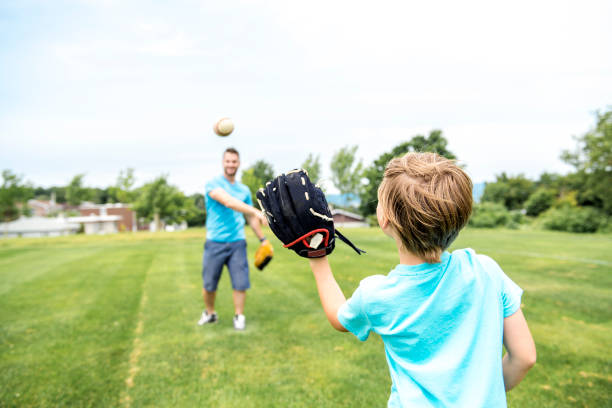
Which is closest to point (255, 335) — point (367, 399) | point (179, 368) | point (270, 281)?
point (179, 368)

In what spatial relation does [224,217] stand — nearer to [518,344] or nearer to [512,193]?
[518,344]

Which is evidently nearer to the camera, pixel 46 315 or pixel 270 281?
pixel 46 315

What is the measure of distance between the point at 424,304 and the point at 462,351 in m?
0.22

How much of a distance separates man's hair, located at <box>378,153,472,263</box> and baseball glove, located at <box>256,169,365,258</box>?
290mm

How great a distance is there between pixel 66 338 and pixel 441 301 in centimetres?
605

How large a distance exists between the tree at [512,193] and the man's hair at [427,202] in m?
61.6

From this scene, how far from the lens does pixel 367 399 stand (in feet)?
11.9

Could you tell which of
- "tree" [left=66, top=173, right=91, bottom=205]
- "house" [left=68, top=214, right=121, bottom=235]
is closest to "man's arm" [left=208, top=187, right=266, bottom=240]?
"tree" [left=66, top=173, right=91, bottom=205]

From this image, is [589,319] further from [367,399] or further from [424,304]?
[424,304]

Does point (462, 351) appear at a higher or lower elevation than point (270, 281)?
higher

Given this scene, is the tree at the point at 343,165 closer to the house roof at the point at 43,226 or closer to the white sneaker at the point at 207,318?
the white sneaker at the point at 207,318

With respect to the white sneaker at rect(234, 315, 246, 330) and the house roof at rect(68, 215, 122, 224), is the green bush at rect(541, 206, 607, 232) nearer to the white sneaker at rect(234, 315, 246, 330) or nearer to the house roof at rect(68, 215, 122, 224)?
the white sneaker at rect(234, 315, 246, 330)

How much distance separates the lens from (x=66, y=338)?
562 centimetres

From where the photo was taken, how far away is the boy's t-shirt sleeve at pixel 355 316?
1.43 meters
